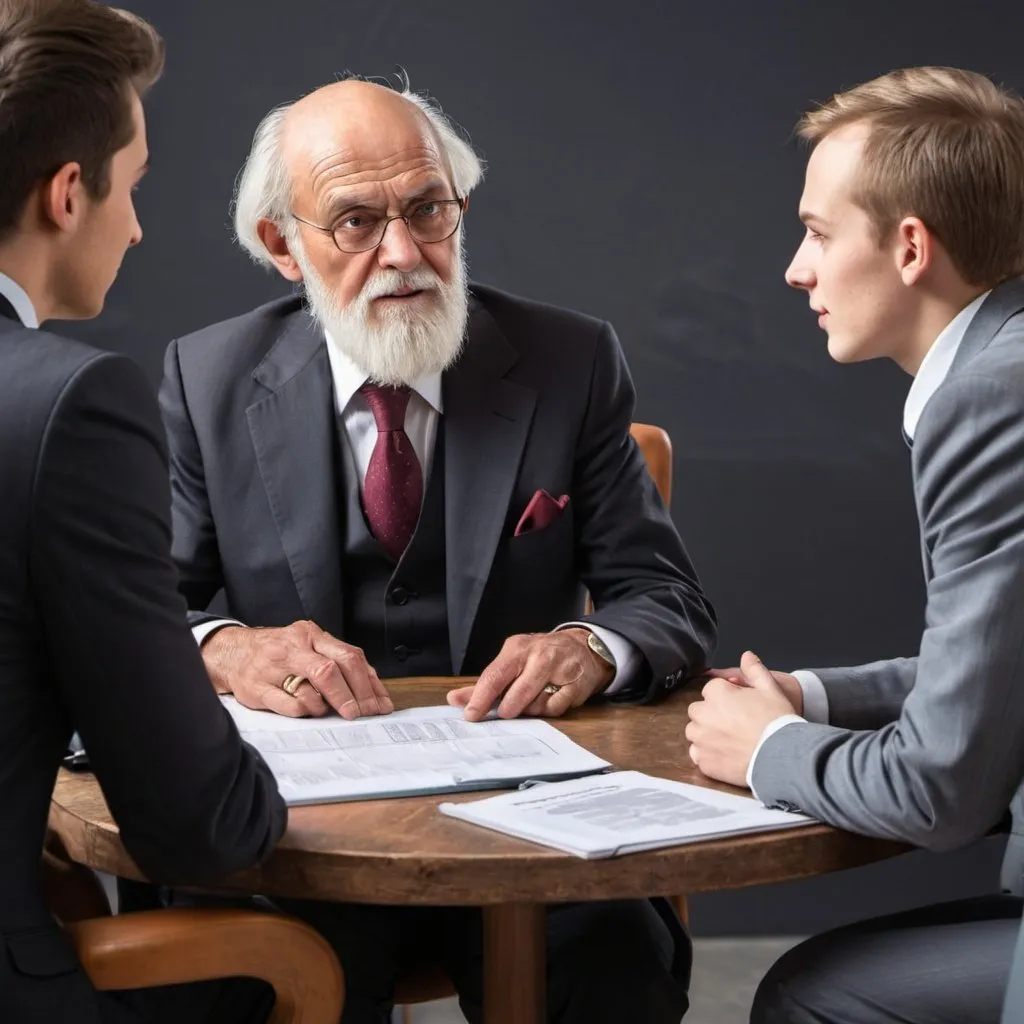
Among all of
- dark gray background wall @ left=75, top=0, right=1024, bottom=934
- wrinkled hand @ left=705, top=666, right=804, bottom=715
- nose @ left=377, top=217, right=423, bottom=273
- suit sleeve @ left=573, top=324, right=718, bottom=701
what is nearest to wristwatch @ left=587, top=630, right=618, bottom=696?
suit sleeve @ left=573, top=324, right=718, bottom=701

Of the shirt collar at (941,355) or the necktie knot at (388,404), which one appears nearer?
the shirt collar at (941,355)

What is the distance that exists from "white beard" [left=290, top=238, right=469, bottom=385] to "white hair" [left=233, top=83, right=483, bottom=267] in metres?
0.22

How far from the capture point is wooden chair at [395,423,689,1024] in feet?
7.59

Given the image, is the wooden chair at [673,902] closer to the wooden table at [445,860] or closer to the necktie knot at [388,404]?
the necktie knot at [388,404]

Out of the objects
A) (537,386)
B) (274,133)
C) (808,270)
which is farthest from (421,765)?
(274,133)

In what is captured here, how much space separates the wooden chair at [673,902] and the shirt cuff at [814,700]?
0.74 metres

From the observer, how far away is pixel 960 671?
162 cm

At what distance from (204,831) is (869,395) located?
278cm

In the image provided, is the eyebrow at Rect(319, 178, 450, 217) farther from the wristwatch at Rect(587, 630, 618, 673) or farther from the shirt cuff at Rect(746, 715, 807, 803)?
the shirt cuff at Rect(746, 715, 807, 803)

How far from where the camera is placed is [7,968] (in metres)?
1.46

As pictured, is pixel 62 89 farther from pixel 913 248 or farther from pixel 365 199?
pixel 365 199

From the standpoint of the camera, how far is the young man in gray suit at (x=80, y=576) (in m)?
1.42

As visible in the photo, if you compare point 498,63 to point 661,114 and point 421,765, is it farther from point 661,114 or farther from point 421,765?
point 421,765

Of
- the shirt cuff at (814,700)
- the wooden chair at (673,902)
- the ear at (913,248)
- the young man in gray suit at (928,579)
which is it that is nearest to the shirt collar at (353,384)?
the wooden chair at (673,902)
